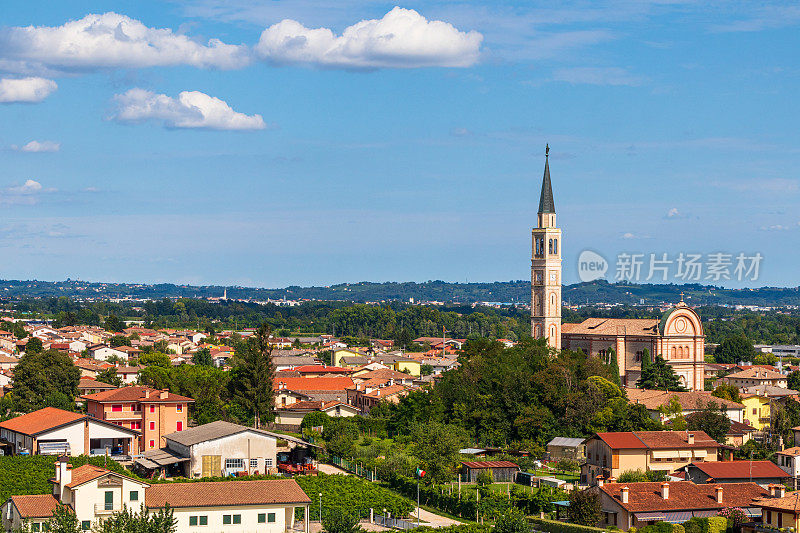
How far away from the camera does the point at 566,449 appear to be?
168 feet

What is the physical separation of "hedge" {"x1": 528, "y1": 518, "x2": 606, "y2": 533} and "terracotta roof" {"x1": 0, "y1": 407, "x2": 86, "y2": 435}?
21.2 metres

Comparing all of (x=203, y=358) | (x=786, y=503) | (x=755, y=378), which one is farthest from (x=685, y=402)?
(x=203, y=358)

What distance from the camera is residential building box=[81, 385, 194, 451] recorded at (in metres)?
52.4

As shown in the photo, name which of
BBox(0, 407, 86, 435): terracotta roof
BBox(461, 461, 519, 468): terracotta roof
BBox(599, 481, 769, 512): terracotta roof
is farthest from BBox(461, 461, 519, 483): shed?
BBox(0, 407, 86, 435): terracotta roof

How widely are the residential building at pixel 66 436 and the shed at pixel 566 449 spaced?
18540 mm

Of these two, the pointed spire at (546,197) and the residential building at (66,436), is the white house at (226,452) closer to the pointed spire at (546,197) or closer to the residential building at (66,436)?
the residential building at (66,436)

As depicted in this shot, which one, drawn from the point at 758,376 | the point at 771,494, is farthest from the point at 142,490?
the point at 758,376

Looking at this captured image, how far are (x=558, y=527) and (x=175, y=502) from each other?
39.7 feet

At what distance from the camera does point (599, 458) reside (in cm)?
4669

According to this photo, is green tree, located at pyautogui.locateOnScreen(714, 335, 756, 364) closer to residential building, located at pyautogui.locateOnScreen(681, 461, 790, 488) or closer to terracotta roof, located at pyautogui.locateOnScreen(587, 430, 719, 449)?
terracotta roof, located at pyautogui.locateOnScreen(587, 430, 719, 449)

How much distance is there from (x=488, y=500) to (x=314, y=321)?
135 meters

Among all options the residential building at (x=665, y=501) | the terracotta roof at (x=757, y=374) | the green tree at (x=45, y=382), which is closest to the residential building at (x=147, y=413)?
the green tree at (x=45, y=382)

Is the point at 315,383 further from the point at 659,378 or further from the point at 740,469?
the point at 740,469

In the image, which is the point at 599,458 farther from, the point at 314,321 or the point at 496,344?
the point at 314,321
